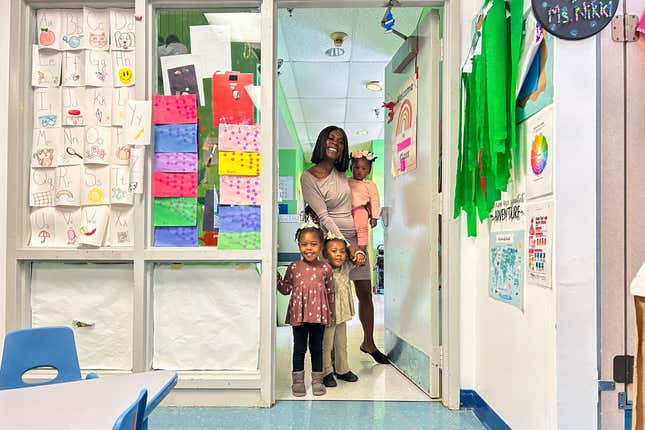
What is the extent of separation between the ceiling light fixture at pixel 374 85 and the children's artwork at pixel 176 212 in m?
3.21

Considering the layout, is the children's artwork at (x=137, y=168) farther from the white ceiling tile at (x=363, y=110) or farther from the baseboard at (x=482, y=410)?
the white ceiling tile at (x=363, y=110)

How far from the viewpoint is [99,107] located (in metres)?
2.65

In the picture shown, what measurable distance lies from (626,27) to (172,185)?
2124 mm

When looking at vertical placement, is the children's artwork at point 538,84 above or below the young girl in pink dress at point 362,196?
above

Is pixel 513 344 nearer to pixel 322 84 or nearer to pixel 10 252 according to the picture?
pixel 10 252

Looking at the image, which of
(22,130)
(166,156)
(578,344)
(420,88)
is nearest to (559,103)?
(578,344)

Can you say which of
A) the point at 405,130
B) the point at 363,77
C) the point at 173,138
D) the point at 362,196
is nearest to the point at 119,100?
the point at 173,138

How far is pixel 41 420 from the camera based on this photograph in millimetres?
1057

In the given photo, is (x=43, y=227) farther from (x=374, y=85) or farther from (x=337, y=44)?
(x=374, y=85)

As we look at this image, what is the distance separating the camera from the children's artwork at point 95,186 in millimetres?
2629

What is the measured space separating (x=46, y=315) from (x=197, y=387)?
36.1 inches

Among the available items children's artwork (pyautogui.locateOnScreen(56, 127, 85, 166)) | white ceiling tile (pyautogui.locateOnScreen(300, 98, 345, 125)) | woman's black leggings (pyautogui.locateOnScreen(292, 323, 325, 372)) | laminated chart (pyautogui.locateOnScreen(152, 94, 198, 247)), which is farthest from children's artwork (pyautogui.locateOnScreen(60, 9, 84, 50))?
white ceiling tile (pyautogui.locateOnScreen(300, 98, 345, 125))

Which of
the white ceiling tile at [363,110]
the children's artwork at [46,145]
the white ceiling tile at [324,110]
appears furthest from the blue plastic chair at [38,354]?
the white ceiling tile at [363,110]

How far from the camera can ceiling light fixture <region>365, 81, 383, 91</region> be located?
5.28 meters
